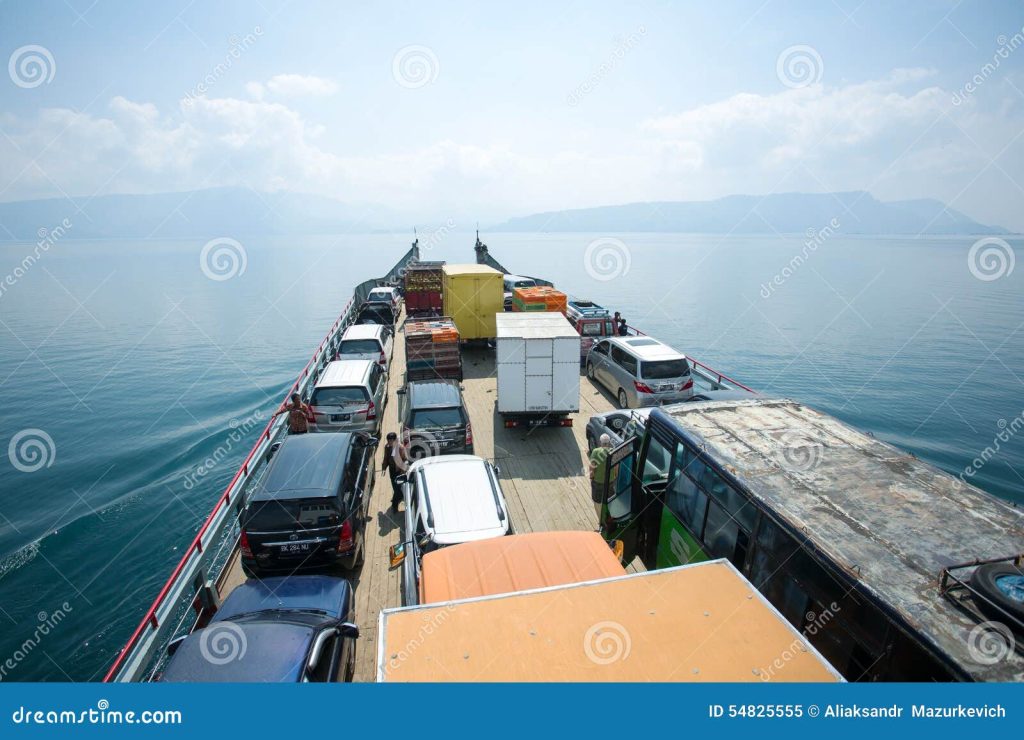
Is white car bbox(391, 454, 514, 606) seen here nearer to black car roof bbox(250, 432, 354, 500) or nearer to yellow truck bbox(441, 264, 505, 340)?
black car roof bbox(250, 432, 354, 500)

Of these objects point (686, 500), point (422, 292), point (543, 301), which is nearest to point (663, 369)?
point (543, 301)

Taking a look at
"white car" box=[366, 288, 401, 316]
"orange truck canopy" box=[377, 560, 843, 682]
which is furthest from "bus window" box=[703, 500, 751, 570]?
"white car" box=[366, 288, 401, 316]

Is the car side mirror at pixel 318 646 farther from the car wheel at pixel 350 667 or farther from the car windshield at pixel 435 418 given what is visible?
the car windshield at pixel 435 418

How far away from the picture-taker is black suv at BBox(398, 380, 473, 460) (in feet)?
35.8

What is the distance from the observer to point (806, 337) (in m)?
46.2

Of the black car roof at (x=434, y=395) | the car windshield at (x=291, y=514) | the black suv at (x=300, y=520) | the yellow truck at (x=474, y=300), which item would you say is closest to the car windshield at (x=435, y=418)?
the black car roof at (x=434, y=395)

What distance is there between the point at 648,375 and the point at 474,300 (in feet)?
30.3

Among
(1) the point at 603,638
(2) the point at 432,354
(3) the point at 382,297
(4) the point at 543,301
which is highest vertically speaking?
(1) the point at 603,638

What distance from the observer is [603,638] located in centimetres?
338

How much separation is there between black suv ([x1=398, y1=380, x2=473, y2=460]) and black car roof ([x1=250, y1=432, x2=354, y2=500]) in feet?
5.78

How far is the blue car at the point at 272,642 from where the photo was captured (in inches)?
196

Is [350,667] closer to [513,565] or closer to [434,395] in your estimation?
[513,565]
